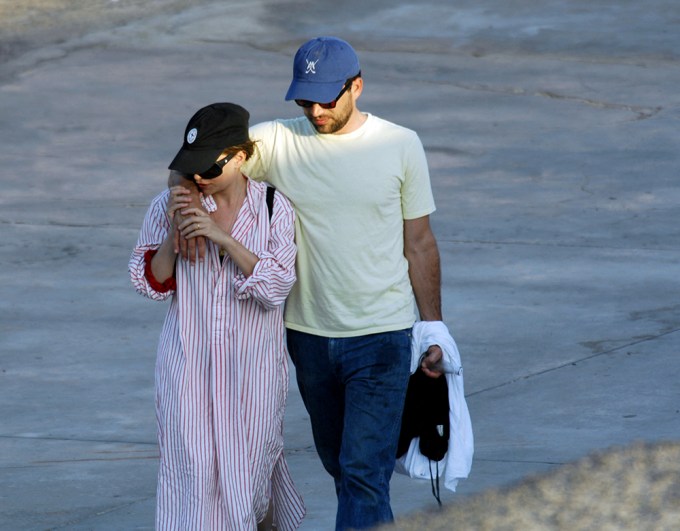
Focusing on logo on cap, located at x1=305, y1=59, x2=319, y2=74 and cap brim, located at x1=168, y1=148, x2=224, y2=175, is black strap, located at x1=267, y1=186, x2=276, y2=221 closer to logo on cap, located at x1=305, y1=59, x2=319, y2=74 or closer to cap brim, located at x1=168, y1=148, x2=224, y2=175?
cap brim, located at x1=168, y1=148, x2=224, y2=175

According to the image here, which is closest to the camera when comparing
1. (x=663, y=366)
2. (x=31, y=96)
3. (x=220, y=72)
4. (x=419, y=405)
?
(x=419, y=405)

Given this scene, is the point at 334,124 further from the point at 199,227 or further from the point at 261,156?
the point at 199,227

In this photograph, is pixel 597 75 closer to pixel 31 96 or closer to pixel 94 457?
pixel 31 96

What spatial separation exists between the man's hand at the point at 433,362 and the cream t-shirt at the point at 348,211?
0.36ft

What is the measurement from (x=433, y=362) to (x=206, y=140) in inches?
39.0

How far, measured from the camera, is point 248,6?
65.8ft

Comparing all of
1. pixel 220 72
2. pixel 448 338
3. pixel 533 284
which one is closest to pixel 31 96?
pixel 220 72

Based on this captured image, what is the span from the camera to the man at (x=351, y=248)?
4.29m

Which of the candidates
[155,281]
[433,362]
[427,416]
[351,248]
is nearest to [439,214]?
[427,416]

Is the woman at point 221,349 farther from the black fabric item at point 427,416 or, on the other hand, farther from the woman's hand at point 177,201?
the black fabric item at point 427,416

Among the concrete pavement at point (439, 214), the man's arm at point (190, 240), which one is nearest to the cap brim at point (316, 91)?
the man's arm at point (190, 240)

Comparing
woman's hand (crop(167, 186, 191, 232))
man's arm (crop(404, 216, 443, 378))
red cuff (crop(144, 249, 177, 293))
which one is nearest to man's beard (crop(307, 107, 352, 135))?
man's arm (crop(404, 216, 443, 378))

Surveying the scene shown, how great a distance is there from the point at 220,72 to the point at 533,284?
26.3 ft

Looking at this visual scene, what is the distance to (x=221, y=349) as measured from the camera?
4.20 m
